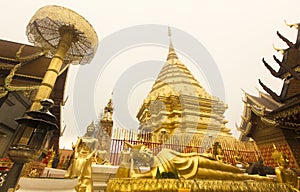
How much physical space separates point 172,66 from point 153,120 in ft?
17.9

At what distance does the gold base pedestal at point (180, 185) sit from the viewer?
6.25ft

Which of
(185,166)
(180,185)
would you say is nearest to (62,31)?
(185,166)

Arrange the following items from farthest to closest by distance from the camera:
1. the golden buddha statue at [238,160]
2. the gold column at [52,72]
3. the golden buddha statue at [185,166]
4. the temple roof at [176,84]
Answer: the temple roof at [176,84] < the golden buddha statue at [238,160] < the gold column at [52,72] < the golden buddha statue at [185,166]

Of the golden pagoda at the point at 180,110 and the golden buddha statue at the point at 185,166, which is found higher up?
the golden pagoda at the point at 180,110

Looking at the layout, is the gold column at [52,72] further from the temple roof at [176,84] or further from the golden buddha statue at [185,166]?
the temple roof at [176,84]

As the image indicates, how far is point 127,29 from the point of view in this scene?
13.6 feet

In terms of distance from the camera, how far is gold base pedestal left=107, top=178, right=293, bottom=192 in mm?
1904

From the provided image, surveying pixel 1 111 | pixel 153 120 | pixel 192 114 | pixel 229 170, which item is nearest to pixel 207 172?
pixel 229 170

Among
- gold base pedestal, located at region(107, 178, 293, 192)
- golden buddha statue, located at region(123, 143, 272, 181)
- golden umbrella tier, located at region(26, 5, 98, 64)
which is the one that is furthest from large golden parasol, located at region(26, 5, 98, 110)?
gold base pedestal, located at region(107, 178, 293, 192)

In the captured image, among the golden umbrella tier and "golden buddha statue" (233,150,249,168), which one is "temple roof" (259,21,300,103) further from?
the golden umbrella tier

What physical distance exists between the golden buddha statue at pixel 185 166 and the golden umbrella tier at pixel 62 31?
4765mm

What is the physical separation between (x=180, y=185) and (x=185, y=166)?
58 cm

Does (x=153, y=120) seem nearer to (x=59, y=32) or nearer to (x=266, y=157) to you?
(x=266, y=157)

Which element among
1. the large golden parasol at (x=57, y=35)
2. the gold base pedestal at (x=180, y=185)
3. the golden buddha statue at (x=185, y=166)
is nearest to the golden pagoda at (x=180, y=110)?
the large golden parasol at (x=57, y=35)
